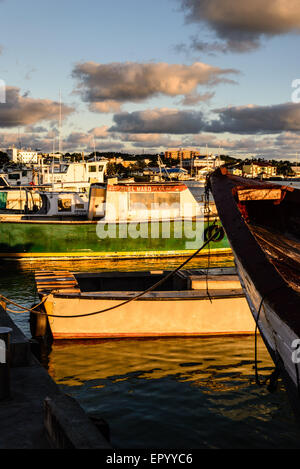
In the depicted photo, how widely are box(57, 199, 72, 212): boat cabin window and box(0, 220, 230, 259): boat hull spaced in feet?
9.84

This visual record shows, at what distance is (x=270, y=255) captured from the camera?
8.02m

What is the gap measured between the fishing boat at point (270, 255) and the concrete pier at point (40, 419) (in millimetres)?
2246

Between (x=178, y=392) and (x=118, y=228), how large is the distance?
1655 centimetres

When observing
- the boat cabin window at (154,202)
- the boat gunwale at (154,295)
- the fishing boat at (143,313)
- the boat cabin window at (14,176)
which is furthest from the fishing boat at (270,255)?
Answer: the boat cabin window at (14,176)

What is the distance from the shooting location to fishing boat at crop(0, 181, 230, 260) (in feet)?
80.8

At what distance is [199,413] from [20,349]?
11.4ft

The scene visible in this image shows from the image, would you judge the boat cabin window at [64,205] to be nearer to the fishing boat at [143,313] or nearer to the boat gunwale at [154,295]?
the fishing boat at [143,313]

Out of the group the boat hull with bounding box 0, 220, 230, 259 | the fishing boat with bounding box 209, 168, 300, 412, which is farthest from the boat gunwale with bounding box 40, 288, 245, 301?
the boat hull with bounding box 0, 220, 230, 259

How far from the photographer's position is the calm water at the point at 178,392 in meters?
7.34

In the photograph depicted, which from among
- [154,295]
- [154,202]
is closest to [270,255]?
[154,295]

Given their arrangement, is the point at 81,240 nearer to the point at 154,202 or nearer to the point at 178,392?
the point at 154,202

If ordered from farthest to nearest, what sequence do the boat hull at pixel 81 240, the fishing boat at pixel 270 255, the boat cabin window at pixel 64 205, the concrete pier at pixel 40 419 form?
the boat cabin window at pixel 64 205
the boat hull at pixel 81 240
the fishing boat at pixel 270 255
the concrete pier at pixel 40 419

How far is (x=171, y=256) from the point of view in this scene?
2592 cm

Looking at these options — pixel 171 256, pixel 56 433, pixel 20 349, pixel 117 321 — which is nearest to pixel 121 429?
pixel 20 349
